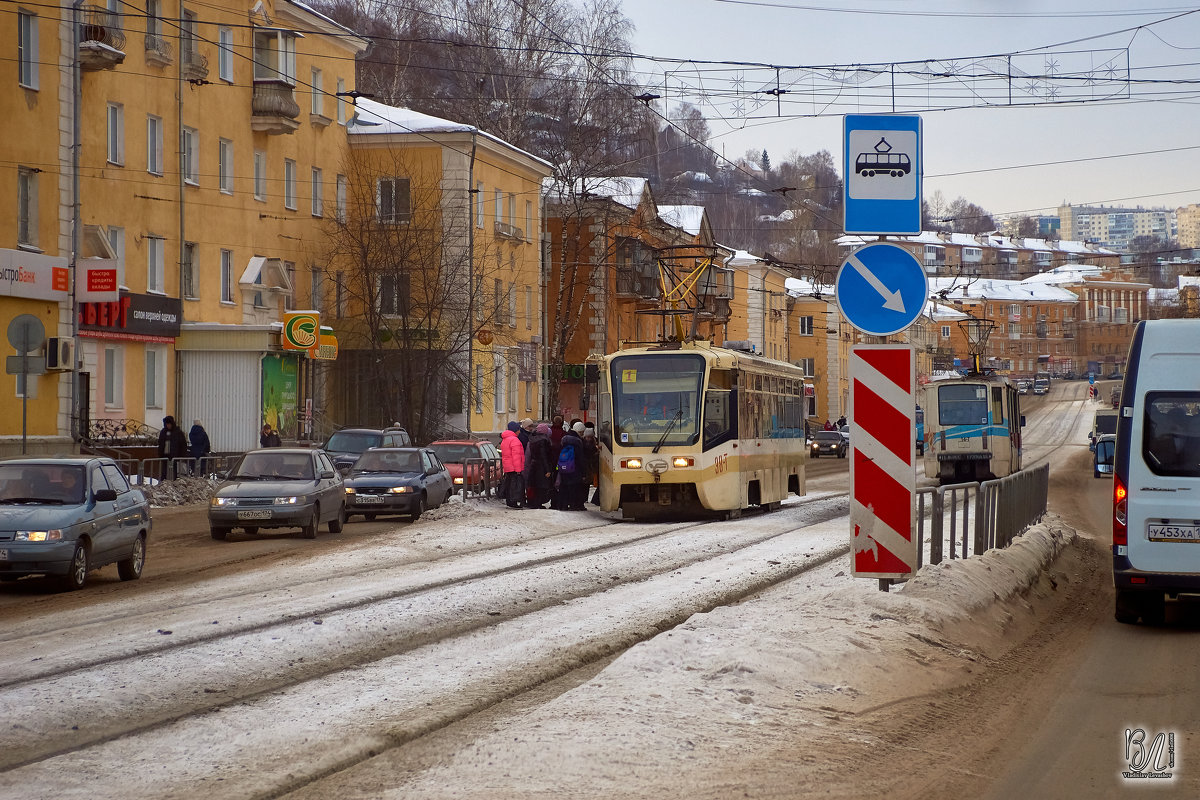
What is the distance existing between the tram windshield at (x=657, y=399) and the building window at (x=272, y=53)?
22.9m

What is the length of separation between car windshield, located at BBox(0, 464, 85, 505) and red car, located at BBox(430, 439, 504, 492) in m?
16.1

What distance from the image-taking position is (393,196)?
5116 cm

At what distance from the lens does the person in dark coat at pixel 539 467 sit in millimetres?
28234

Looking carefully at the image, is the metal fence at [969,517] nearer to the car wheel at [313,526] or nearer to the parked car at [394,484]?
the car wheel at [313,526]

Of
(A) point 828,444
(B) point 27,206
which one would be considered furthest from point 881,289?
(A) point 828,444

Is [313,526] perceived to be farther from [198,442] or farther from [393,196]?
[393,196]

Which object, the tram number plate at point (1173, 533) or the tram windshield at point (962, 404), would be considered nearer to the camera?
the tram number plate at point (1173, 533)

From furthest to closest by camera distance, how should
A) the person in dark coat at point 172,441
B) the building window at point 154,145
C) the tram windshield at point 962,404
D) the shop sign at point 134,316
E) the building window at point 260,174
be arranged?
the building window at point 260,174 → the tram windshield at point 962,404 → the building window at point 154,145 → the shop sign at point 134,316 → the person in dark coat at point 172,441

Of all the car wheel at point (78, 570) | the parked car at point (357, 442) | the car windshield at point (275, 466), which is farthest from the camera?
the parked car at point (357, 442)

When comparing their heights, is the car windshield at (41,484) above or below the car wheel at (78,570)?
above

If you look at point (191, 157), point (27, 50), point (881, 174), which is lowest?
point (881, 174)

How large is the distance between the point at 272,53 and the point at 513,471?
23159 millimetres

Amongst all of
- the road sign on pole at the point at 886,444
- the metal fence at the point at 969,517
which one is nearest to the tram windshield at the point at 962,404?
the metal fence at the point at 969,517

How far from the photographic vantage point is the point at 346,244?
159 ft
